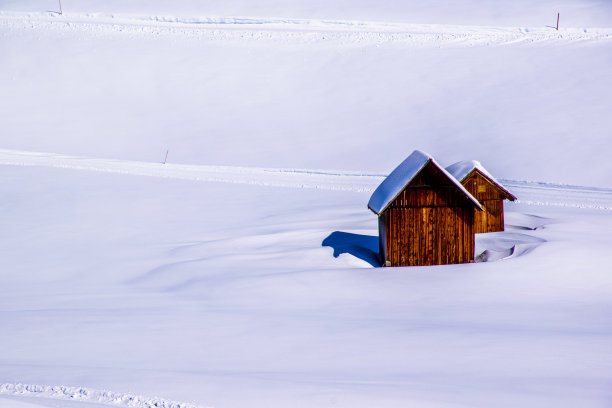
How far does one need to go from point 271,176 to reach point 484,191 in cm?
1606

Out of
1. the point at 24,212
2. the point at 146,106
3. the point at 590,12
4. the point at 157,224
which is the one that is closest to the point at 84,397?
the point at 157,224

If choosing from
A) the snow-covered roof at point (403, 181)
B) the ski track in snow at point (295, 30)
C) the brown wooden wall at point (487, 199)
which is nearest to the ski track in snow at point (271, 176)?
the brown wooden wall at point (487, 199)

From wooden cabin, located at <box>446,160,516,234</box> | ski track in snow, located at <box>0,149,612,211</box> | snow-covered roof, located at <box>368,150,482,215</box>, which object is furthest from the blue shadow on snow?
ski track in snow, located at <box>0,149,612,211</box>

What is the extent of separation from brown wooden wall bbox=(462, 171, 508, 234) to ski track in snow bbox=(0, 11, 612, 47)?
36.2 m

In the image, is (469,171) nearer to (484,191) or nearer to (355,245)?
(484,191)

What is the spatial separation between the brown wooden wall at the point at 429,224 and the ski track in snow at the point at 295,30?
39.7 metres

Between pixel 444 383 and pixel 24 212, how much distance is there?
864 inches

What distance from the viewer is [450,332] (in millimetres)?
11461

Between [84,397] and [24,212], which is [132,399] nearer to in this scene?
[84,397]

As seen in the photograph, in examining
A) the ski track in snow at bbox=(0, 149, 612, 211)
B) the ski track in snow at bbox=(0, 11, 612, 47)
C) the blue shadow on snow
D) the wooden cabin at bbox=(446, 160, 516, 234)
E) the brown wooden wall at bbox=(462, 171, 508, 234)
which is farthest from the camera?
the ski track in snow at bbox=(0, 11, 612, 47)

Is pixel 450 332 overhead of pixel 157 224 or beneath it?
beneath

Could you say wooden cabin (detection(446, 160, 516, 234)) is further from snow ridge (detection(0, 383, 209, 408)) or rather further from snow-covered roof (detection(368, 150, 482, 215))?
snow ridge (detection(0, 383, 209, 408))

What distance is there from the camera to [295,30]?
58.1 metres

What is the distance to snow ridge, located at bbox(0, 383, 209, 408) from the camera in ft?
25.9
